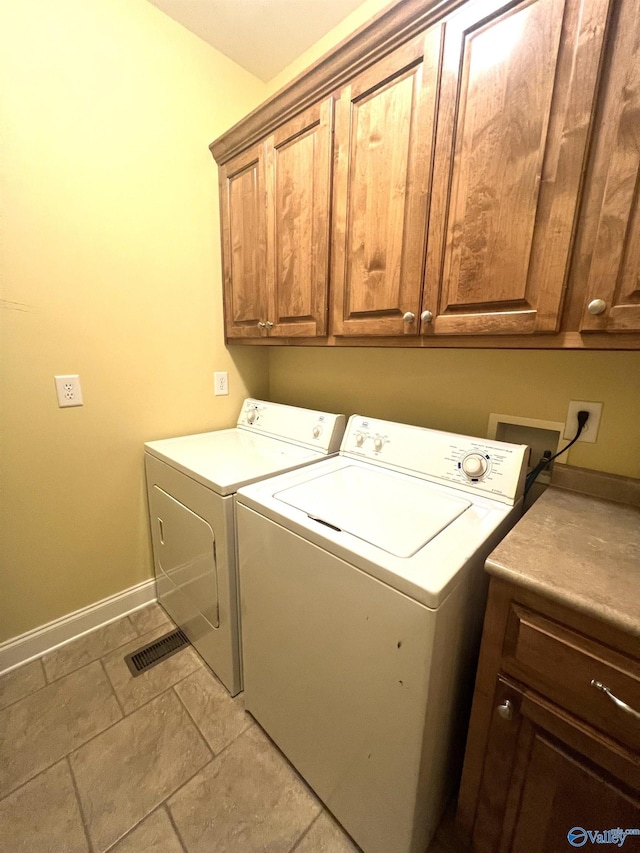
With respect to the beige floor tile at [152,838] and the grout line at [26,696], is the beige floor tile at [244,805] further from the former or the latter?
the grout line at [26,696]

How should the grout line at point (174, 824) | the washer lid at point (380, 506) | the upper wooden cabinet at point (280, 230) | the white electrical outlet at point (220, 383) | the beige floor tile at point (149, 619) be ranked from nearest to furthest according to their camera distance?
1. the washer lid at point (380, 506)
2. the grout line at point (174, 824)
3. the upper wooden cabinet at point (280, 230)
4. the beige floor tile at point (149, 619)
5. the white electrical outlet at point (220, 383)

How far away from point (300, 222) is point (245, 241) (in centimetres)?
40

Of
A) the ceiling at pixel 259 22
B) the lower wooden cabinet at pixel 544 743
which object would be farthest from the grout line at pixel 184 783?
the ceiling at pixel 259 22

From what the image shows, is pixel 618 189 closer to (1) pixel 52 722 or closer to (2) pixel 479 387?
(2) pixel 479 387

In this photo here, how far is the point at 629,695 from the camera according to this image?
2.02ft

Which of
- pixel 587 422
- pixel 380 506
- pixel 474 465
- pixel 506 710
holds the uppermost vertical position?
pixel 587 422

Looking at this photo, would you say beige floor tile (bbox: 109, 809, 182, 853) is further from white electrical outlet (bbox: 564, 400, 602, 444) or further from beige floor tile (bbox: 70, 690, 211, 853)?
white electrical outlet (bbox: 564, 400, 602, 444)

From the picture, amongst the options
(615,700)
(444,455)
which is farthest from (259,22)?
(615,700)

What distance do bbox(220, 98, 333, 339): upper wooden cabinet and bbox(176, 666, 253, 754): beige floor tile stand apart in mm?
1516

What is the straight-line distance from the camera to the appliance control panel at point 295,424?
1544mm

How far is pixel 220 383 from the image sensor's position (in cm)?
198

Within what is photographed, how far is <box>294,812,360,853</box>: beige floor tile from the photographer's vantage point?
38.5 inches

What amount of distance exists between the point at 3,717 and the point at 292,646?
4.00ft

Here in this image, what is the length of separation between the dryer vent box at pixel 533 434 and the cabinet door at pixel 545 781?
726mm
